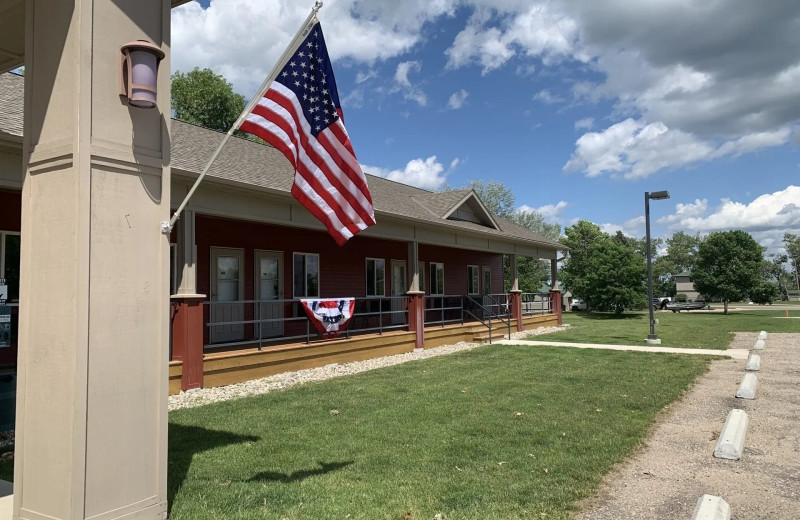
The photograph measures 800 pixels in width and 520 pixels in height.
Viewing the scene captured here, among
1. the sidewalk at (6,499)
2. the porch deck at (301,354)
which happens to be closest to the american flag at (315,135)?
the sidewalk at (6,499)

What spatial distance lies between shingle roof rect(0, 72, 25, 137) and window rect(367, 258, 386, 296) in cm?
993

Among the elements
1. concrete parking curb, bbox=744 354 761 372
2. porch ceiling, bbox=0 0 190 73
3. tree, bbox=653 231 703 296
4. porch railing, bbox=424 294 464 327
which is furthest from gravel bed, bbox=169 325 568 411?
tree, bbox=653 231 703 296

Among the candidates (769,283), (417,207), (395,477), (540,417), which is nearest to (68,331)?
(395,477)

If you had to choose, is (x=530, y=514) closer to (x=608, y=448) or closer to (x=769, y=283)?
(x=608, y=448)

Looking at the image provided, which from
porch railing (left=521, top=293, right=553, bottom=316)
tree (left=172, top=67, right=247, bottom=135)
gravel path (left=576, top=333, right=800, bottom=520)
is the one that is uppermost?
tree (left=172, top=67, right=247, bottom=135)

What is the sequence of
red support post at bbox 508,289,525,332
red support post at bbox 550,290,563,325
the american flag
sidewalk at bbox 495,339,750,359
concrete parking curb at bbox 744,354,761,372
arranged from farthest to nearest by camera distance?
1. red support post at bbox 550,290,563,325
2. red support post at bbox 508,289,525,332
3. sidewalk at bbox 495,339,750,359
4. concrete parking curb at bbox 744,354,761,372
5. the american flag

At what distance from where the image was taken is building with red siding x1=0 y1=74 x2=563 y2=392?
9000 millimetres

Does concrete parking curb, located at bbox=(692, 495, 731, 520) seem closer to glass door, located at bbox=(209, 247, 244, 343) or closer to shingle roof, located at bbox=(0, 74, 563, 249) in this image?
shingle roof, located at bbox=(0, 74, 563, 249)

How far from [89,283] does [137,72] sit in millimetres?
1407

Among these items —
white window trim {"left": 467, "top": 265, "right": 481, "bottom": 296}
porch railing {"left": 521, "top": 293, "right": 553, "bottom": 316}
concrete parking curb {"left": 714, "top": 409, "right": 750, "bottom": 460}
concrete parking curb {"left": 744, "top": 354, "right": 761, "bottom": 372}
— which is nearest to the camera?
concrete parking curb {"left": 714, "top": 409, "right": 750, "bottom": 460}

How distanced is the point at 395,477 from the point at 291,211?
293 inches

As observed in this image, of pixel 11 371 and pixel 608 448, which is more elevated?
pixel 11 371

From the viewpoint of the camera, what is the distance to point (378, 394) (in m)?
8.79

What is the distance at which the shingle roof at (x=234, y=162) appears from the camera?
8797 mm
